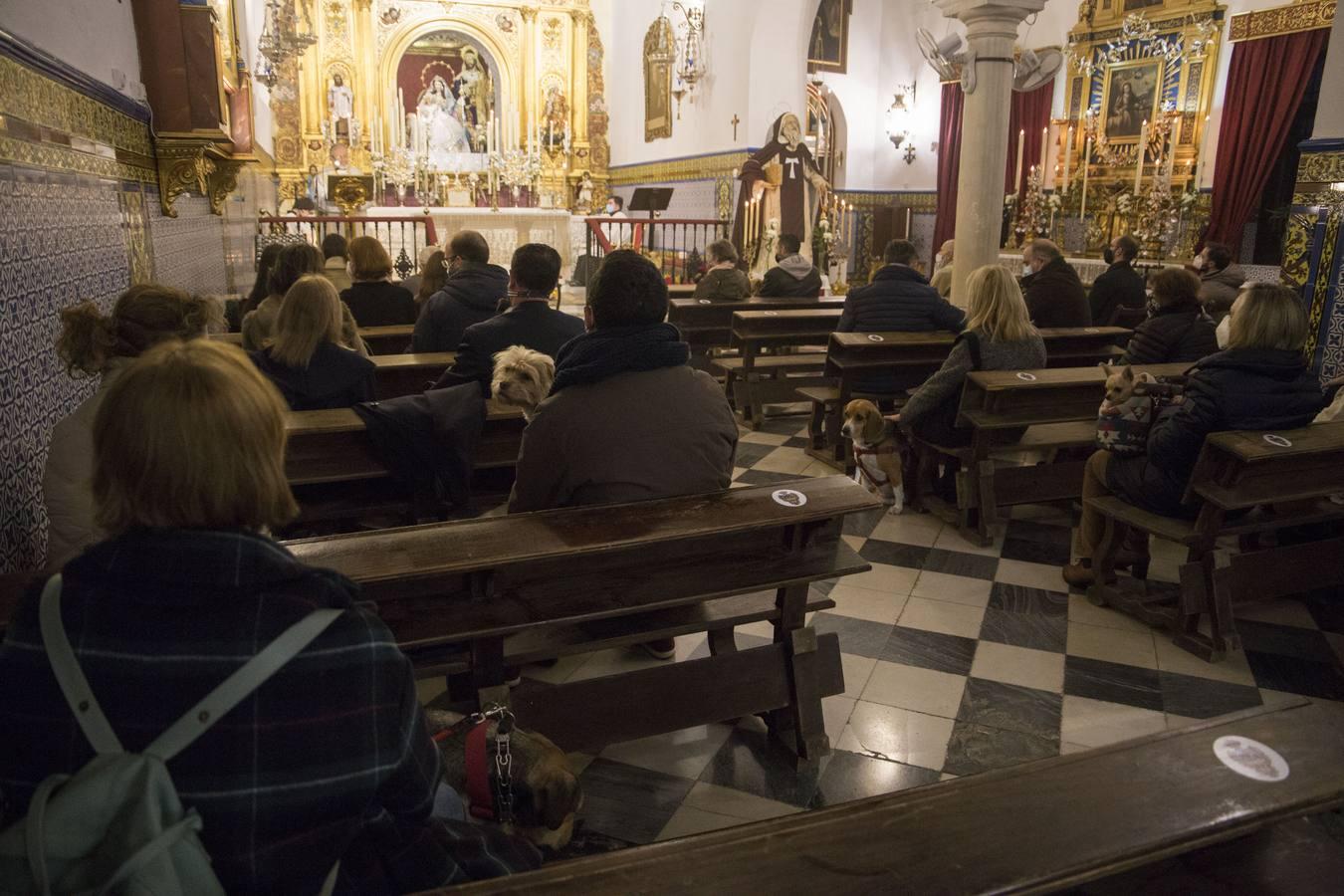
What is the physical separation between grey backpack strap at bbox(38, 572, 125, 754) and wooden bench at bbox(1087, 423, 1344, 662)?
3.23 m

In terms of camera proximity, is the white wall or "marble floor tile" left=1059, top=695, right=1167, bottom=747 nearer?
"marble floor tile" left=1059, top=695, right=1167, bottom=747

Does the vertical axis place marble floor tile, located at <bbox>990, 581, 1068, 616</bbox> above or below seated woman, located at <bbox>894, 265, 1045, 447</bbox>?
below

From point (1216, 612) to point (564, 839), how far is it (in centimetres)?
257

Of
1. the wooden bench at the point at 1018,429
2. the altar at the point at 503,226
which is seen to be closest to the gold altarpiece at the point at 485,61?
the altar at the point at 503,226

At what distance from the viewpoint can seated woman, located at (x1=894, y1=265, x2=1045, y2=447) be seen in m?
4.62

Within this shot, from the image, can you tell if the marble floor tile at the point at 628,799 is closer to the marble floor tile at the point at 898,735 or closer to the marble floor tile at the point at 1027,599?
the marble floor tile at the point at 898,735

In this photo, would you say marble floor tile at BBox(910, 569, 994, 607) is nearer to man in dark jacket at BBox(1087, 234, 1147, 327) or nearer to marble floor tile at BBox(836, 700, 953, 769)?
marble floor tile at BBox(836, 700, 953, 769)

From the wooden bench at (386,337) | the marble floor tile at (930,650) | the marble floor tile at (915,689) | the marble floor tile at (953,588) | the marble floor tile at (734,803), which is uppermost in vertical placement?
the wooden bench at (386,337)

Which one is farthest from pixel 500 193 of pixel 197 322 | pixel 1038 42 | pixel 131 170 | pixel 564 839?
pixel 564 839

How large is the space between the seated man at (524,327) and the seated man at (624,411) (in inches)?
44.4

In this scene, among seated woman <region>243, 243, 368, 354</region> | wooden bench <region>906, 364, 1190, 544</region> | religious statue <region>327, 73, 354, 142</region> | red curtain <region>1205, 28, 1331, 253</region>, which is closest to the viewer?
seated woman <region>243, 243, 368, 354</region>

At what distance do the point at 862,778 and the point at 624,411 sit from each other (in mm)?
1244

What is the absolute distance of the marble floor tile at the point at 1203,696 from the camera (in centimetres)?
307

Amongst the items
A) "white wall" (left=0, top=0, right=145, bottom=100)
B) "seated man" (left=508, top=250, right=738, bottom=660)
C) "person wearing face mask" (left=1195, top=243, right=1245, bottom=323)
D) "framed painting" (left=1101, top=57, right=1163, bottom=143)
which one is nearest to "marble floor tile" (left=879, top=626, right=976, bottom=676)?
"seated man" (left=508, top=250, right=738, bottom=660)
